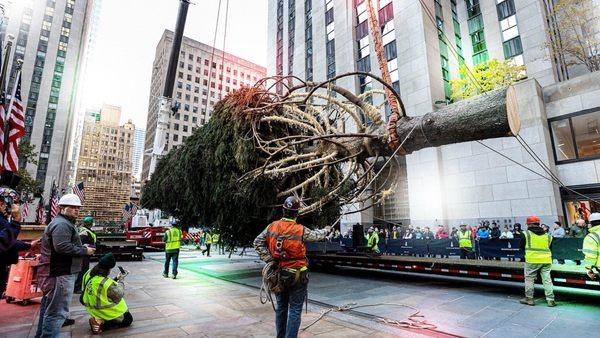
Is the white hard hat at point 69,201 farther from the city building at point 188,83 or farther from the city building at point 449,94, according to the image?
the city building at point 188,83

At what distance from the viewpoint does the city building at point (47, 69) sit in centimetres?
5634

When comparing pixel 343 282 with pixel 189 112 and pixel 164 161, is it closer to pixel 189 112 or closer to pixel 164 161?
pixel 164 161

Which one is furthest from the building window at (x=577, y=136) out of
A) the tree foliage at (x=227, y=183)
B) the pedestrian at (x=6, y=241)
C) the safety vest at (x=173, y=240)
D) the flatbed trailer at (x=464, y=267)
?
the pedestrian at (x=6, y=241)

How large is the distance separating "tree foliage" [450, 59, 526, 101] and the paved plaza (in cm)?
1995

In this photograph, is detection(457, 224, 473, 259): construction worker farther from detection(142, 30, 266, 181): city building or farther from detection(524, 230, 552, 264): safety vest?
detection(142, 30, 266, 181): city building

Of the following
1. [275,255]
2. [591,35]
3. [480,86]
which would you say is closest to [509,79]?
[480,86]

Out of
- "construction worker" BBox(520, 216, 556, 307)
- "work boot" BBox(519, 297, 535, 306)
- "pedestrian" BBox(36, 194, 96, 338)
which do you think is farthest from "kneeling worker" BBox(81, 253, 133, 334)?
"construction worker" BBox(520, 216, 556, 307)

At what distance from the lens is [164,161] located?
1116cm

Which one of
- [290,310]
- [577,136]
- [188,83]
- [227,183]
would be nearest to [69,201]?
[290,310]

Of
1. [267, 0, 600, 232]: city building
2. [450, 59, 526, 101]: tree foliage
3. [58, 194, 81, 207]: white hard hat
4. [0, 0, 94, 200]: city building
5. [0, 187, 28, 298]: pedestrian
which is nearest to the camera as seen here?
[0, 187, 28, 298]: pedestrian

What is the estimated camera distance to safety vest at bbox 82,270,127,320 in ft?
15.0

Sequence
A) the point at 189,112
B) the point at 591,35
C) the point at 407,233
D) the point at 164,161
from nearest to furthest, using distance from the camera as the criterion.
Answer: the point at 164,161, the point at 407,233, the point at 591,35, the point at 189,112

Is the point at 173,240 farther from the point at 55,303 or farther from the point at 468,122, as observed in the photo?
the point at 468,122

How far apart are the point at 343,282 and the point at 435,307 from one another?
3314 millimetres
